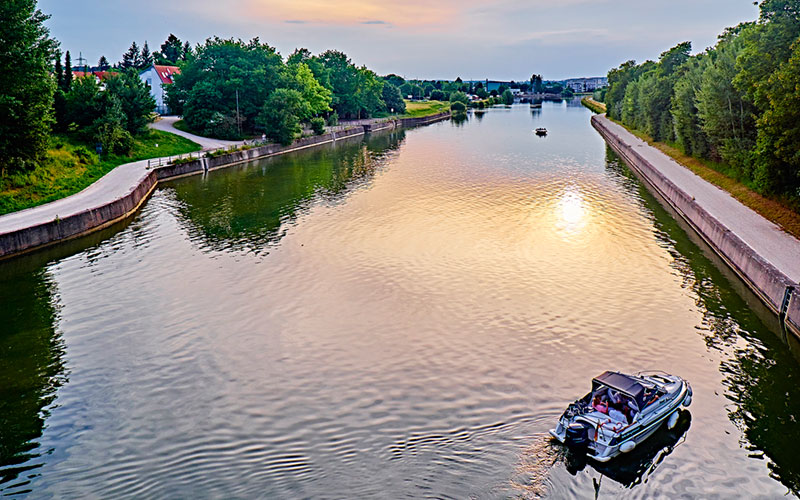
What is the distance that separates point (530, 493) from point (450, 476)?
7.12 feet

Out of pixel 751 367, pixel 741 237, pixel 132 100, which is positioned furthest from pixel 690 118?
pixel 132 100

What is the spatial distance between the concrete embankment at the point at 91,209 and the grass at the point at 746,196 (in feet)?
148

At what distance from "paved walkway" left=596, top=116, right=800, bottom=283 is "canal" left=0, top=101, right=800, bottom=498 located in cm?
252

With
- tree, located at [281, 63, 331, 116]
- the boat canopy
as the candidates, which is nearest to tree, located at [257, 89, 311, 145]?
tree, located at [281, 63, 331, 116]

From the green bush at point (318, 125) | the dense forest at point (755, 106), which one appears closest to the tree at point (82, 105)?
the green bush at point (318, 125)

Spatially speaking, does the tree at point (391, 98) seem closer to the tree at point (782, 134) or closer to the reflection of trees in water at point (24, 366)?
the tree at point (782, 134)

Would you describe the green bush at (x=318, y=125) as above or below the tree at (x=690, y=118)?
above

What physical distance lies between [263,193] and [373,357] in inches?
1446

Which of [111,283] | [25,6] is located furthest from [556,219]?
[25,6]

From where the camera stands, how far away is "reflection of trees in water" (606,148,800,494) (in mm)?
18359

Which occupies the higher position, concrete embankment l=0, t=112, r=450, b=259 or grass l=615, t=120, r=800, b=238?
concrete embankment l=0, t=112, r=450, b=259

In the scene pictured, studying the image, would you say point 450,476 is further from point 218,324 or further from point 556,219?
point 556,219

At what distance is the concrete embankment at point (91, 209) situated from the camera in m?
36.5

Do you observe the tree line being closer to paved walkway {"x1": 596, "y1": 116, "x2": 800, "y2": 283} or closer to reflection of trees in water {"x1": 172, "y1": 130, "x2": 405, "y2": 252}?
reflection of trees in water {"x1": 172, "y1": 130, "x2": 405, "y2": 252}
